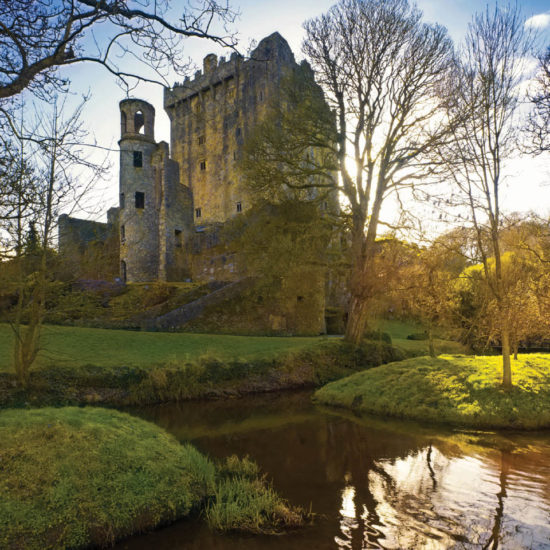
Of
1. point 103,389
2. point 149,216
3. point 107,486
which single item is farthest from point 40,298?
point 149,216

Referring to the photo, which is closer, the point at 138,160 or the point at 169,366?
the point at 169,366

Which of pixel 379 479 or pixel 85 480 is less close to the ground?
pixel 85 480

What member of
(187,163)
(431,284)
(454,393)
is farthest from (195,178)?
(454,393)

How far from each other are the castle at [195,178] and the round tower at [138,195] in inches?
3.2

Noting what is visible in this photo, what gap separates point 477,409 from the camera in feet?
35.8

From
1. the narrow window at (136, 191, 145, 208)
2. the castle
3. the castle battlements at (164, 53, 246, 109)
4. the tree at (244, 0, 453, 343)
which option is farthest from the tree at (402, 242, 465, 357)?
the castle battlements at (164, 53, 246, 109)

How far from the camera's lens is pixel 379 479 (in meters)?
7.07

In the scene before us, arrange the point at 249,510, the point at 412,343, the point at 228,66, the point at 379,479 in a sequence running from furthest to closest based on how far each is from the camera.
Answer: the point at 228,66 → the point at 412,343 → the point at 379,479 → the point at 249,510

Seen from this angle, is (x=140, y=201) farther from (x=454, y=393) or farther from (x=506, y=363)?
(x=506, y=363)

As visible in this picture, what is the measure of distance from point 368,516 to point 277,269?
503 inches

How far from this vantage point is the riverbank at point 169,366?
485 inches

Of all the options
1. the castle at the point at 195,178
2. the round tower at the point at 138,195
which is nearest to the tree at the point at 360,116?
the castle at the point at 195,178

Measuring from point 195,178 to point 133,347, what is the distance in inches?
1412

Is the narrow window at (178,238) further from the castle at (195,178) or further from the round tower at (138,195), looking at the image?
the round tower at (138,195)
